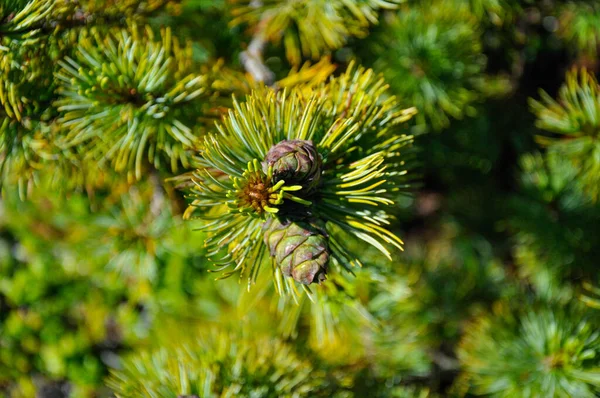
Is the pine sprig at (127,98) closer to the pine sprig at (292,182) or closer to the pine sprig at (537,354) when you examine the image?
the pine sprig at (292,182)

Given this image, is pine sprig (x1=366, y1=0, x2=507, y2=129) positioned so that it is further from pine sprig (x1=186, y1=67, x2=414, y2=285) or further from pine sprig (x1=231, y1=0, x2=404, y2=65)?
pine sprig (x1=186, y1=67, x2=414, y2=285)

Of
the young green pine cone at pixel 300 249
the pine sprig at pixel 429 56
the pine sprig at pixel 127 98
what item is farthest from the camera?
the pine sprig at pixel 429 56

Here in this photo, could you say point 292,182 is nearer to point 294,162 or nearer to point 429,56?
point 294,162

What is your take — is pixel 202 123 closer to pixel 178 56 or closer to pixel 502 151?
pixel 178 56

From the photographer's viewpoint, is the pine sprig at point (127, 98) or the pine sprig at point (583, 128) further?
the pine sprig at point (583, 128)

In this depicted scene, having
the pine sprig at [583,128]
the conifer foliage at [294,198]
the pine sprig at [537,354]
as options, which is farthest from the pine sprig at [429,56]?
the pine sprig at [537,354]

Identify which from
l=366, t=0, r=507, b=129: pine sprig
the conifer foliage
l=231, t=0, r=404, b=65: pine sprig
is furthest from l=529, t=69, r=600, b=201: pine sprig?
l=231, t=0, r=404, b=65: pine sprig

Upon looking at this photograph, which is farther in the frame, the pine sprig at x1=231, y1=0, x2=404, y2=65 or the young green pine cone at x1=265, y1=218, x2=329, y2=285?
the pine sprig at x1=231, y1=0, x2=404, y2=65

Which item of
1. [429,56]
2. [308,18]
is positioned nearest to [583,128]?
[429,56]
